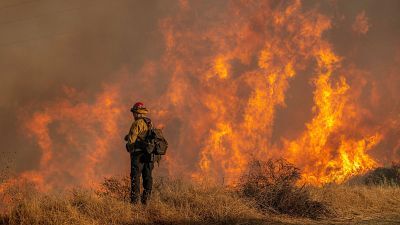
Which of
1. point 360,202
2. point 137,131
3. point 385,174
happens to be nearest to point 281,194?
point 360,202

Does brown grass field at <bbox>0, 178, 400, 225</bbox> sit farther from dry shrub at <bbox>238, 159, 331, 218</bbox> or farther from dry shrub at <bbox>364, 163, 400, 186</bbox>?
dry shrub at <bbox>364, 163, 400, 186</bbox>

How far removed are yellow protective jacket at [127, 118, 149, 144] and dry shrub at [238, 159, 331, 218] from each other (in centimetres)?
254

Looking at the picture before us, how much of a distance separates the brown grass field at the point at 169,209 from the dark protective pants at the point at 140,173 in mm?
242

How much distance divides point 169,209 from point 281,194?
107 inches

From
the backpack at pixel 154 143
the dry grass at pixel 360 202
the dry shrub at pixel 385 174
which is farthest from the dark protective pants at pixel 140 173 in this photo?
the dry shrub at pixel 385 174

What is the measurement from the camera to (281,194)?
30.2 ft

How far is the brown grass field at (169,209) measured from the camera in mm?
7160

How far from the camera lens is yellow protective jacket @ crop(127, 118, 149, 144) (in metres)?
8.55

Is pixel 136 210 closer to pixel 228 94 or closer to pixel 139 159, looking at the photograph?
pixel 139 159

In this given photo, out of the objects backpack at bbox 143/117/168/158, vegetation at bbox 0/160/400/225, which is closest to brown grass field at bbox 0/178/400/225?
vegetation at bbox 0/160/400/225

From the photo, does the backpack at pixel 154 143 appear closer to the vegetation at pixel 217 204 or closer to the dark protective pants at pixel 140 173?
the dark protective pants at pixel 140 173

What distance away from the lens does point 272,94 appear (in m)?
22.6

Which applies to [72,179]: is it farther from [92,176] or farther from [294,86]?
[294,86]

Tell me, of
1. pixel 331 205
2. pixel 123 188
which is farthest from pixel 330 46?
pixel 123 188
